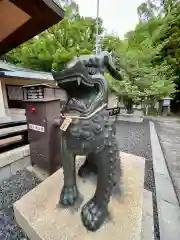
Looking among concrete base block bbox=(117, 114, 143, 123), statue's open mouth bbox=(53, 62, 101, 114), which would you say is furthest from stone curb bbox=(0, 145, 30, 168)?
concrete base block bbox=(117, 114, 143, 123)

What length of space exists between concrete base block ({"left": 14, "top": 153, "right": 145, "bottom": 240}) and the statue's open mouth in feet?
2.54

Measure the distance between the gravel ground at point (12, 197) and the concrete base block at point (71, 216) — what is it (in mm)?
224

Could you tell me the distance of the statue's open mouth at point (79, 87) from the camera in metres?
0.81

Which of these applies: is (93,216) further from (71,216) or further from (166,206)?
(166,206)

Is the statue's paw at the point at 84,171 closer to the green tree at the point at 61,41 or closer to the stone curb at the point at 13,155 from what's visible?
the stone curb at the point at 13,155

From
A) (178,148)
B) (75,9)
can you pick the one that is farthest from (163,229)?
(75,9)

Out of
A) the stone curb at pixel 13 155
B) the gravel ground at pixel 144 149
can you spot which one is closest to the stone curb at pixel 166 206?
the gravel ground at pixel 144 149

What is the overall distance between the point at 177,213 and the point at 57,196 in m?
1.21

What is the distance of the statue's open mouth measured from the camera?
2.66 feet

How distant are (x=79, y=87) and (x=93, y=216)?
2.74 feet

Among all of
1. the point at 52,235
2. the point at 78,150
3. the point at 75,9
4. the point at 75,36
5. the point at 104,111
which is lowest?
the point at 52,235

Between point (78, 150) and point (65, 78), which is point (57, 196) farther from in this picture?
point (65, 78)

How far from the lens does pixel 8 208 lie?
154 cm

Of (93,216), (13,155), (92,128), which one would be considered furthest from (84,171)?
(13,155)
